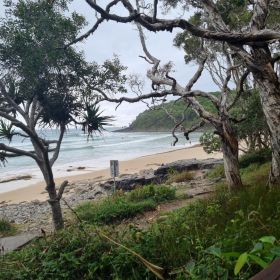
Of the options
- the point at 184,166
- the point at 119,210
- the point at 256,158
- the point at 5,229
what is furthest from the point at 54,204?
the point at 184,166

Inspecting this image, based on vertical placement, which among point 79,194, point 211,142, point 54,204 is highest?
point 211,142

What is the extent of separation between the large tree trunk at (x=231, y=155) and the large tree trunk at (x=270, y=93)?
66.9 inches

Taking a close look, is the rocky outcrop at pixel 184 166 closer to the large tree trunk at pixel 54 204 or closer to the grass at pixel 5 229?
the grass at pixel 5 229

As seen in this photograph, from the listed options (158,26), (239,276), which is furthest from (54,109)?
(239,276)

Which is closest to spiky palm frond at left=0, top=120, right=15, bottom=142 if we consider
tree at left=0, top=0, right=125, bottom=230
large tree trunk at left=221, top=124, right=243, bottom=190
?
tree at left=0, top=0, right=125, bottom=230

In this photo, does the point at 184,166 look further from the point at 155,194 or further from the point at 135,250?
the point at 135,250

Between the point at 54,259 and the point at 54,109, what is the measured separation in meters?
5.27

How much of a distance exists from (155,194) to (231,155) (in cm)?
373

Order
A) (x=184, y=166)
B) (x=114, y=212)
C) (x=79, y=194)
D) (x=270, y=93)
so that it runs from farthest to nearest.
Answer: (x=184, y=166), (x=79, y=194), (x=114, y=212), (x=270, y=93)

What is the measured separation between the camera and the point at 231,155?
812 centimetres

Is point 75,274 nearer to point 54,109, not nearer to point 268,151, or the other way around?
point 54,109

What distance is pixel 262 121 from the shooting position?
13977 mm

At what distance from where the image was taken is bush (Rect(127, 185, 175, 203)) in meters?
11.0

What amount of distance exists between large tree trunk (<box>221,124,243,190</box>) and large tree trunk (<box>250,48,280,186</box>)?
5.57 feet
